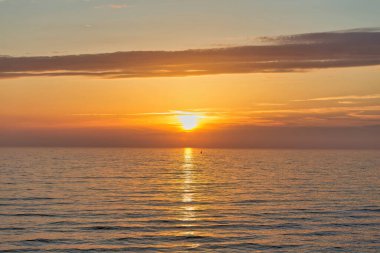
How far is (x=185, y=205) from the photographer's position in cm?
6250

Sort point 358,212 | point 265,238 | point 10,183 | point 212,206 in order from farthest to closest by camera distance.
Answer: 1. point 10,183
2. point 212,206
3. point 358,212
4. point 265,238

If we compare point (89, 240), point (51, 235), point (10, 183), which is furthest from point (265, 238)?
point (10, 183)

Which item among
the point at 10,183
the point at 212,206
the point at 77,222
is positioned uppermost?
the point at 10,183

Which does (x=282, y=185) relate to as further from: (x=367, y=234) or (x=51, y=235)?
(x=51, y=235)

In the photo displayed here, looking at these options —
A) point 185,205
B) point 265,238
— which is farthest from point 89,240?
point 185,205

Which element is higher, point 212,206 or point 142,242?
point 212,206

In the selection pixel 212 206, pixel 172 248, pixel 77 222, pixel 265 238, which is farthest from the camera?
pixel 212 206

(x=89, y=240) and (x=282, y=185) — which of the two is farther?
(x=282, y=185)

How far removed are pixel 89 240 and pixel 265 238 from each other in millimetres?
13975

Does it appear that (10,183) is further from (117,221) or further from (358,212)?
(358,212)

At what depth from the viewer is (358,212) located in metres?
56.0

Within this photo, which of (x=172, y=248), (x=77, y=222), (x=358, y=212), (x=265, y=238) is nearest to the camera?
(x=172, y=248)

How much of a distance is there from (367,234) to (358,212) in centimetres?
1192

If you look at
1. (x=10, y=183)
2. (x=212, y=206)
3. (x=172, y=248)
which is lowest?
(x=172, y=248)
